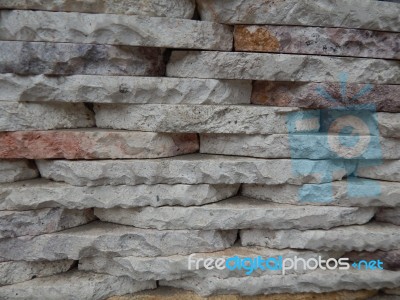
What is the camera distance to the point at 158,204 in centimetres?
119

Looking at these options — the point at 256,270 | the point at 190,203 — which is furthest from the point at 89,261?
the point at 256,270

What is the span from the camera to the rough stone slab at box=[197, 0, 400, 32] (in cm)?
110

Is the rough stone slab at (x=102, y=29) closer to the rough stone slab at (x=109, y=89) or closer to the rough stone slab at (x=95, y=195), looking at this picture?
the rough stone slab at (x=109, y=89)

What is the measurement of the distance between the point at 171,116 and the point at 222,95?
216 millimetres

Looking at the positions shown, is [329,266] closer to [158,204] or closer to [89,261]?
[158,204]

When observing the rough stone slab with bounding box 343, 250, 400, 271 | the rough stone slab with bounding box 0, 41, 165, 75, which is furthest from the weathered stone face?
the rough stone slab with bounding box 0, 41, 165, 75

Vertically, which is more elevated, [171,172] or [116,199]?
[171,172]

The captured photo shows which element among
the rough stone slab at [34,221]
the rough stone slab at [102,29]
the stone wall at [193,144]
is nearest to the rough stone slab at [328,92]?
the stone wall at [193,144]

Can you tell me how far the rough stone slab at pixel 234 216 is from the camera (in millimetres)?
1199

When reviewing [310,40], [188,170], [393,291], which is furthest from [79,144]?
[393,291]

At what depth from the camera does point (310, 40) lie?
3.74 ft

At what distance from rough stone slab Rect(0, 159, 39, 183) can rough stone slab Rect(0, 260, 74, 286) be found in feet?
1.08

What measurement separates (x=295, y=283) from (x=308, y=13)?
1.05 m

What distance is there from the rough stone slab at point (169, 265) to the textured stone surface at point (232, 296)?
0.33 ft
